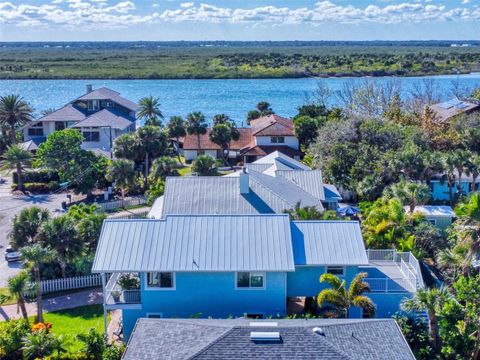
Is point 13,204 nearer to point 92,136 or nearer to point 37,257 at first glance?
point 92,136

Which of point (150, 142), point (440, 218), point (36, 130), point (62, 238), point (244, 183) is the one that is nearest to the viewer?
point (62, 238)

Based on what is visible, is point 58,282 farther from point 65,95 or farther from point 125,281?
point 65,95

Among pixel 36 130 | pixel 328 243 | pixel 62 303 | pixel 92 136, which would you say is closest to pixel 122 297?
pixel 62 303

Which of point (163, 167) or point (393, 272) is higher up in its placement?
point (163, 167)

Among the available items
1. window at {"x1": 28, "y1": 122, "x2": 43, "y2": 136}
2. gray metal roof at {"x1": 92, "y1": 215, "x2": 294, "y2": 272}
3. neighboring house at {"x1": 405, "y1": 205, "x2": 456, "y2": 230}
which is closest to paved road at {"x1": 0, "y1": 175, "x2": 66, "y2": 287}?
window at {"x1": 28, "y1": 122, "x2": 43, "y2": 136}

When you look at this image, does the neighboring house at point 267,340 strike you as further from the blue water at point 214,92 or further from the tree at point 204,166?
the blue water at point 214,92

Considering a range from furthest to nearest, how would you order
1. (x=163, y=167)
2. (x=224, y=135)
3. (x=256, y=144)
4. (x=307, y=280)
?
(x=256, y=144)
(x=224, y=135)
(x=163, y=167)
(x=307, y=280)

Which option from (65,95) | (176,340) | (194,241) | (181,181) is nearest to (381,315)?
(194,241)
